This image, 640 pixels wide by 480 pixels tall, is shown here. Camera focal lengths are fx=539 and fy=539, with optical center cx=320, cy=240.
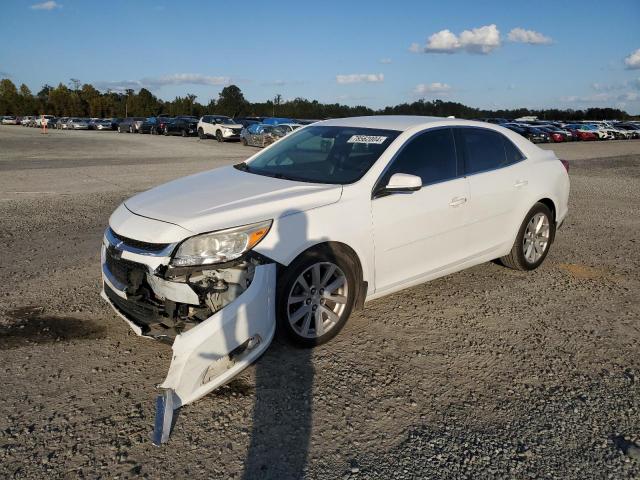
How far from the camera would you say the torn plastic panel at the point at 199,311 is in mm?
3094

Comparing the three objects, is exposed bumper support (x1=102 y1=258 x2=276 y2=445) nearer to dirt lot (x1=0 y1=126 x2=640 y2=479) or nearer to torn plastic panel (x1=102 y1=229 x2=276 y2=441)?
torn plastic panel (x1=102 y1=229 x2=276 y2=441)

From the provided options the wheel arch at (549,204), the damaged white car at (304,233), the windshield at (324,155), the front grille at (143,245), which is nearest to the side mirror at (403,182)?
the damaged white car at (304,233)

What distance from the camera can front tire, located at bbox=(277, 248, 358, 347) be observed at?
3.70 metres

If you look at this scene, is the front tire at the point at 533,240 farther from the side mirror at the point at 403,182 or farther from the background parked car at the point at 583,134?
the background parked car at the point at 583,134

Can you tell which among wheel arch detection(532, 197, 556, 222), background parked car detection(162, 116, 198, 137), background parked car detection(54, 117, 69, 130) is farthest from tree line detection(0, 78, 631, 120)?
wheel arch detection(532, 197, 556, 222)

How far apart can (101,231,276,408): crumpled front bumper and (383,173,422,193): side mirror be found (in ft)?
3.97

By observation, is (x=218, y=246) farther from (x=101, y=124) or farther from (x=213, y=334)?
(x=101, y=124)

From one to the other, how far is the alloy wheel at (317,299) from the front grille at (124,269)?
3.34 feet

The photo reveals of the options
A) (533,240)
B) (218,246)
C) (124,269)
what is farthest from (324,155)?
(533,240)

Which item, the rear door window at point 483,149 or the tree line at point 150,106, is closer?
the rear door window at point 483,149

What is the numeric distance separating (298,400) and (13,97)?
115217 mm

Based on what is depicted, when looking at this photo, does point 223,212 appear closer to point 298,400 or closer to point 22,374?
point 298,400

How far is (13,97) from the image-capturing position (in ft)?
327

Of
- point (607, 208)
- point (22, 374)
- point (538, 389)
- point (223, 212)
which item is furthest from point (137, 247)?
point (607, 208)
